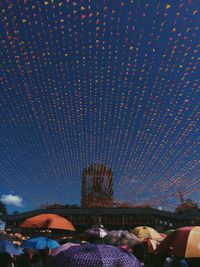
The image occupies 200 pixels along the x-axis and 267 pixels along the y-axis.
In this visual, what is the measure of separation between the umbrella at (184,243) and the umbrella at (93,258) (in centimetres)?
261

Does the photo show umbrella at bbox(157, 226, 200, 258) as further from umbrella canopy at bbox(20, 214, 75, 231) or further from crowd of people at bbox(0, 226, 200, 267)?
umbrella canopy at bbox(20, 214, 75, 231)

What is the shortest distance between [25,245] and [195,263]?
544 cm

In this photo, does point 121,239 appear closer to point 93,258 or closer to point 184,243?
point 184,243

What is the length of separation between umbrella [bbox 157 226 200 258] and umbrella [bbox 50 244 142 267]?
2.61 meters

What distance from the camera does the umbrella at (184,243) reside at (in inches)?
161

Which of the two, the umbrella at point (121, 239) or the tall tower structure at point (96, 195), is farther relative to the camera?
the tall tower structure at point (96, 195)

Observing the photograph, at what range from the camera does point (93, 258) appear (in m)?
1.83

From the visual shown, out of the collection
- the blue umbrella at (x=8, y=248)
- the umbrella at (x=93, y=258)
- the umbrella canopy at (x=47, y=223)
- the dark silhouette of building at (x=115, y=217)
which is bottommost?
the umbrella at (x=93, y=258)

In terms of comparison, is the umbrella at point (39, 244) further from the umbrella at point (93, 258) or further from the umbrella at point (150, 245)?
the umbrella at point (93, 258)

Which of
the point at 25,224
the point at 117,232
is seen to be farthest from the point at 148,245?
the point at 25,224

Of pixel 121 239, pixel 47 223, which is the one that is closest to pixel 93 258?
pixel 47 223

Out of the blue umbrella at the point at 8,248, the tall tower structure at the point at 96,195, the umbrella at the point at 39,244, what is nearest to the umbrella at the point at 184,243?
the blue umbrella at the point at 8,248

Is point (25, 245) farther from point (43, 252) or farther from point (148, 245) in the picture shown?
point (148, 245)

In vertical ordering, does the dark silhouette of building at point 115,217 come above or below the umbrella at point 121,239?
above
